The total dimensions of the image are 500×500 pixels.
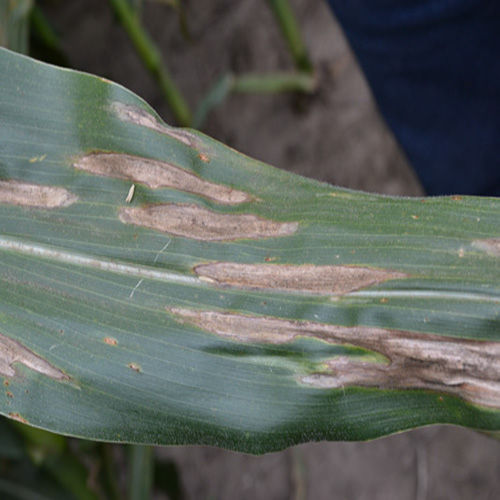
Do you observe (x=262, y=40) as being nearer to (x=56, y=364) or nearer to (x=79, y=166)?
(x=79, y=166)

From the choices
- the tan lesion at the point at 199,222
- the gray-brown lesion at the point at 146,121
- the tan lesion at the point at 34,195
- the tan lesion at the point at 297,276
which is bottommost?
the tan lesion at the point at 297,276

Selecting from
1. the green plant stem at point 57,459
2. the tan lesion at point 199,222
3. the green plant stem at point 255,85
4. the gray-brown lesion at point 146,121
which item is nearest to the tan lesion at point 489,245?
the tan lesion at point 199,222

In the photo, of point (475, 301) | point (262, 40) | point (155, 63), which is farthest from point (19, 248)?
point (262, 40)

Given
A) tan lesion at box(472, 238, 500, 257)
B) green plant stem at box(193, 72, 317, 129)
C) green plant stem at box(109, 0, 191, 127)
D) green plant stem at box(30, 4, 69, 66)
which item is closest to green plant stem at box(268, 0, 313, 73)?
green plant stem at box(193, 72, 317, 129)

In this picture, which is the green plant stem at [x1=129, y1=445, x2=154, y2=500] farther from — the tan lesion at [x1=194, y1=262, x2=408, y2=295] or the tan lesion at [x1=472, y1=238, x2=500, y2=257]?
the tan lesion at [x1=472, y1=238, x2=500, y2=257]

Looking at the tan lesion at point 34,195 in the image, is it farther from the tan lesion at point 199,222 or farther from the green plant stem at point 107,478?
the green plant stem at point 107,478

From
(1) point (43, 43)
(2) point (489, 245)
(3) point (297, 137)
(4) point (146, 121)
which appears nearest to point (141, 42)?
(1) point (43, 43)

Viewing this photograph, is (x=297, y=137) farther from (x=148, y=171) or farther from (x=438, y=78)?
(x=148, y=171)
